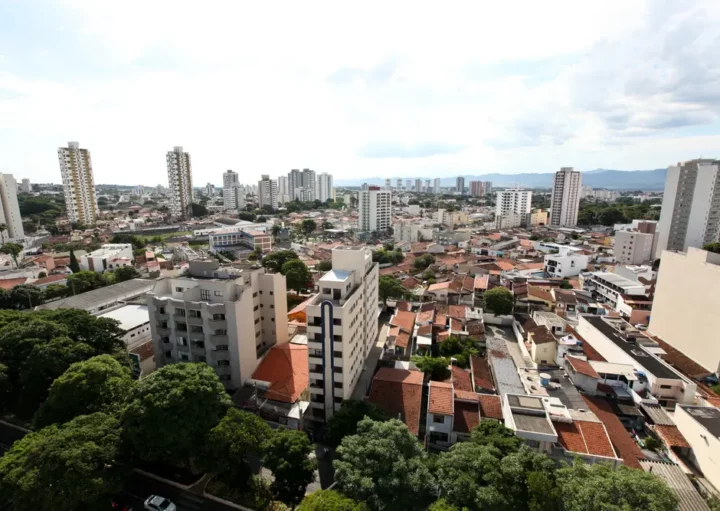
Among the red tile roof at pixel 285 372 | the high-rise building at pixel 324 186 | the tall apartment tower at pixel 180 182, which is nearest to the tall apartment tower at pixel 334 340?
the red tile roof at pixel 285 372

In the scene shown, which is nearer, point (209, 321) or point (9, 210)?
point (209, 321)

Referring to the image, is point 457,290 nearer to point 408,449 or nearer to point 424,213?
point 408,449

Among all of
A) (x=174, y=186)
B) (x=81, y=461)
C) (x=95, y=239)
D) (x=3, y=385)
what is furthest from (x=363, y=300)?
(x=174, y=186)

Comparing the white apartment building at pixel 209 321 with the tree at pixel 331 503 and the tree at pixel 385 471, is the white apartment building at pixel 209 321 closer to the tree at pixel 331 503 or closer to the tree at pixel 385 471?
the tree at pixel 385 471

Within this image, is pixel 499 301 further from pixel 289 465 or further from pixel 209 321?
pixel 289 465

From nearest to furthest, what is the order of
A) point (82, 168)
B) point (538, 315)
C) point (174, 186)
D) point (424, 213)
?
point (538, 315)
point (82, 168)
point (174, 186)
point (424, 213)

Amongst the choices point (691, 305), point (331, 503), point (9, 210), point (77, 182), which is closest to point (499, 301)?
point (691, 305)

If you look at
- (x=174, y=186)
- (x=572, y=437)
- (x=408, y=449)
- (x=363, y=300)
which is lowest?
(x=572, y=437)
